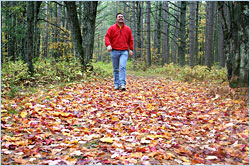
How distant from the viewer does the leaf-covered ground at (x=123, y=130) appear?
8.82ft

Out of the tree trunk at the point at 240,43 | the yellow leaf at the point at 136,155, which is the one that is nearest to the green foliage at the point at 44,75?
the yellow leaf at the point at 136,155

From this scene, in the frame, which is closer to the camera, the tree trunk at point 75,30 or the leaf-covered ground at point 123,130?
the leaf-covered ground at point 123,130

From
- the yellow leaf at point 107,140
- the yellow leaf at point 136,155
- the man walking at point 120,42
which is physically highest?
the man walking at point 120,42

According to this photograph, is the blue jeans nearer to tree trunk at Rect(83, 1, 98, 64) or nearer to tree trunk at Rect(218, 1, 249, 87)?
tree trunk at Rect(218, 1, 249, 87)

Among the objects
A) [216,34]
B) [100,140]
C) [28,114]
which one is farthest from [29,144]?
[216,34]

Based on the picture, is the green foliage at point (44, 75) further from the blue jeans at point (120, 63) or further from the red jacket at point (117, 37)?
the red jacket at point (117, 37)

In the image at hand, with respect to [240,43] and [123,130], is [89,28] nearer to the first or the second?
[240,43]

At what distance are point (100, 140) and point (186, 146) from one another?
1275 mm

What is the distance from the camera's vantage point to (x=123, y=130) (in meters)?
3.79

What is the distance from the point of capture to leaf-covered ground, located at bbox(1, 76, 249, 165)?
269 cm

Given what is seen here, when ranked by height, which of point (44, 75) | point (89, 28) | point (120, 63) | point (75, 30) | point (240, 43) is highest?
point (89, 28)

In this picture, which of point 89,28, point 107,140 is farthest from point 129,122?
point 89,28

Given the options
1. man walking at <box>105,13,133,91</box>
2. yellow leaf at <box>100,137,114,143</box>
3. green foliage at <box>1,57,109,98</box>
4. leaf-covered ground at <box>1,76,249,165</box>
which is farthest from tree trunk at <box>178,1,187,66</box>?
yellow leaf at <box>100,137,114,143</box>

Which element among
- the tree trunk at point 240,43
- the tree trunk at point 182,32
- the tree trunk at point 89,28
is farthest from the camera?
the tree trunk at point 182,32
